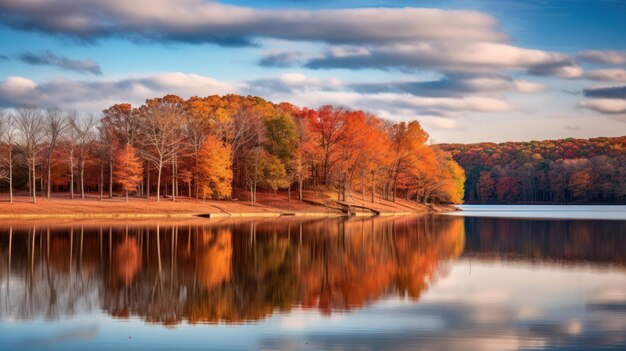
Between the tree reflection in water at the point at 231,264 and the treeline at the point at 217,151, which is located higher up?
the treeline at the point at 217,151

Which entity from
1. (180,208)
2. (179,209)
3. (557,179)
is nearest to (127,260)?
(179,209)

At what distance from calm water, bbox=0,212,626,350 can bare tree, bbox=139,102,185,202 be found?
4198 cm

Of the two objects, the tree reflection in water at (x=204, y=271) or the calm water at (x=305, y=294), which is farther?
the tree reflection in water at (x=204, y=271)

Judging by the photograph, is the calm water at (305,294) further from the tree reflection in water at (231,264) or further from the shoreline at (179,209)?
the shoreline at (179,209)

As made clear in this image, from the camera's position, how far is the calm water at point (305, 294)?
16797 mm

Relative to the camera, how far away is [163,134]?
85375 mm

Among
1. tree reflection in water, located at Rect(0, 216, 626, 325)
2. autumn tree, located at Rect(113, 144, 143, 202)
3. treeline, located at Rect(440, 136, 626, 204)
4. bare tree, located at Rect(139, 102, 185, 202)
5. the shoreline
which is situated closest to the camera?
tree reflection in water, located at Rect(0, 216, 626, 325)

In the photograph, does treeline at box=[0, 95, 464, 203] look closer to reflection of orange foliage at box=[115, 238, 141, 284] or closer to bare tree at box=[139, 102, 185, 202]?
bare tree at box=[139, 102, 185, 202]

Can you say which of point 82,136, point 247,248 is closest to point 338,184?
point 82,136

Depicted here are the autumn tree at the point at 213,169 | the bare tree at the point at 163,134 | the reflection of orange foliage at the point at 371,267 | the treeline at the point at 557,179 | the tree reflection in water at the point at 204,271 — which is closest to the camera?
the tree reflection in water at the point at 204,271

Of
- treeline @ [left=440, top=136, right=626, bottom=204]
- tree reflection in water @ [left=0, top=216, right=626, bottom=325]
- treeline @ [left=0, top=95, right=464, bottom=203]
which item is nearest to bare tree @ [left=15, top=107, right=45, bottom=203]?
treeline @ [left=0, top=95, right=464, bottom=203]

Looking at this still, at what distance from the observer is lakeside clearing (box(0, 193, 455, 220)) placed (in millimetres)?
68875

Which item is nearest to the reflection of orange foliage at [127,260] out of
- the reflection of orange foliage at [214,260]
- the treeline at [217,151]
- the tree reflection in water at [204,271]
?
the tree reflection in water at [204,271]

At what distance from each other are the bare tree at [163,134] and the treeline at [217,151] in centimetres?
18
